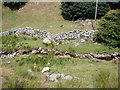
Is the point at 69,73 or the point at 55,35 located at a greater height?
the point at 55,35

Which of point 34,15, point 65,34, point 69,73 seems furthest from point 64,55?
point 34,15

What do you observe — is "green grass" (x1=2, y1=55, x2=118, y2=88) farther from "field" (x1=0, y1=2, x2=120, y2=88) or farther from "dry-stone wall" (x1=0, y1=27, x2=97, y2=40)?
"dry-stone wall" (x1=0, y1=27, x2=97, y2=40)

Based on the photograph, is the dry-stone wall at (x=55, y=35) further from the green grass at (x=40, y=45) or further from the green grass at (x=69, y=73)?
the green grass at (x=69, y=73)

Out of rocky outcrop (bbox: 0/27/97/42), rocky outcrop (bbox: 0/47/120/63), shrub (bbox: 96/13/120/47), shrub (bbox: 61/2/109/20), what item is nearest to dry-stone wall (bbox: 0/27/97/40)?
rocky outcrop (bbox: 0/27/97/42)

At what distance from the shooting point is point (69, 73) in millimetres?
5840

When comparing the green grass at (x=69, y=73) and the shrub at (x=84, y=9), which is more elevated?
the shrub at (x=84, y=9)

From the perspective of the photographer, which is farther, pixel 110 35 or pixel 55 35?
pixel 55 35

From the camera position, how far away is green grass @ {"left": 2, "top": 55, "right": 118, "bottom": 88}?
4.17 metres

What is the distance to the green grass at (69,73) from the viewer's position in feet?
13.7

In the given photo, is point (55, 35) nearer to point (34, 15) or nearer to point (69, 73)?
point (69, 73)

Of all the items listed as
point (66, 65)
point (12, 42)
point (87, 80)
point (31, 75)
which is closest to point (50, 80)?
point (31, 75)

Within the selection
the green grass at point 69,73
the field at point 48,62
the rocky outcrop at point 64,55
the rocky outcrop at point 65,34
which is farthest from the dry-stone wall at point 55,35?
the green grass at point 69,73

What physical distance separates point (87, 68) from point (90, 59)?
1599 millimetres

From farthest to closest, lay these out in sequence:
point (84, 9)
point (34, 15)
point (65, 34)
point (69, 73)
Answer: point (34, 15) → point (84, 9) → point (65, 34) → point (69, 73)
